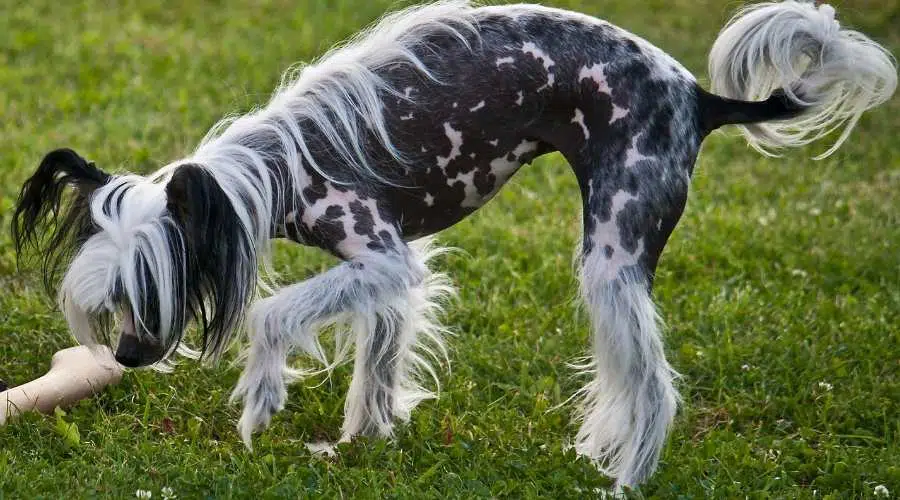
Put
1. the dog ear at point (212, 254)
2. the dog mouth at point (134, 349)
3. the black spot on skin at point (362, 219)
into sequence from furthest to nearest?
the black spot on skin at point (362, 219), the dog mouth at point (134, 349), the dog ear at point (212, 254)

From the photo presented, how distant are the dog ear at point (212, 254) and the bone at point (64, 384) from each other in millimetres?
705

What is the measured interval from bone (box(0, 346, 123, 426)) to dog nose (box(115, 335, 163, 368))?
584 millimetres

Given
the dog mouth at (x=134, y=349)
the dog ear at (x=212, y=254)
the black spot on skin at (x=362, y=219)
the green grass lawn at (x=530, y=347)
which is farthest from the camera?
the green grass lawn at (x=530, y=347)

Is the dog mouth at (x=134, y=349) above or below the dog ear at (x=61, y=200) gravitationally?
below

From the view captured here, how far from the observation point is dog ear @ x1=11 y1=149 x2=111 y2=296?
11.9 feet

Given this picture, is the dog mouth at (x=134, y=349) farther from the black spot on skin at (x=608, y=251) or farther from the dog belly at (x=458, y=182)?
the black spot on skin at (x=608, y=251)

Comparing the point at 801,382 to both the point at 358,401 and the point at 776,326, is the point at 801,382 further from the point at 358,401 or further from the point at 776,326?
the point at 358,401

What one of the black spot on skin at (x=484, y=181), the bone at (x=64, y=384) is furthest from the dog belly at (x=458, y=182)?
the bone at (x=64, y=384)

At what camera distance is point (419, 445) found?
425 cm

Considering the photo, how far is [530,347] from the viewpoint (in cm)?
518

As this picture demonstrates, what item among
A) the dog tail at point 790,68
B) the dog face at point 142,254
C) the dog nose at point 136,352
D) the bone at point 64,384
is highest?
the dog tail at point 790,68

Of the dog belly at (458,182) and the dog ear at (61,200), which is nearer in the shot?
the dog ear at (61,200)

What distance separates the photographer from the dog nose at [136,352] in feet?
11.8

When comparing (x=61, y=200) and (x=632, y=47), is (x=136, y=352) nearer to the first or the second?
(x=61, y=200)
